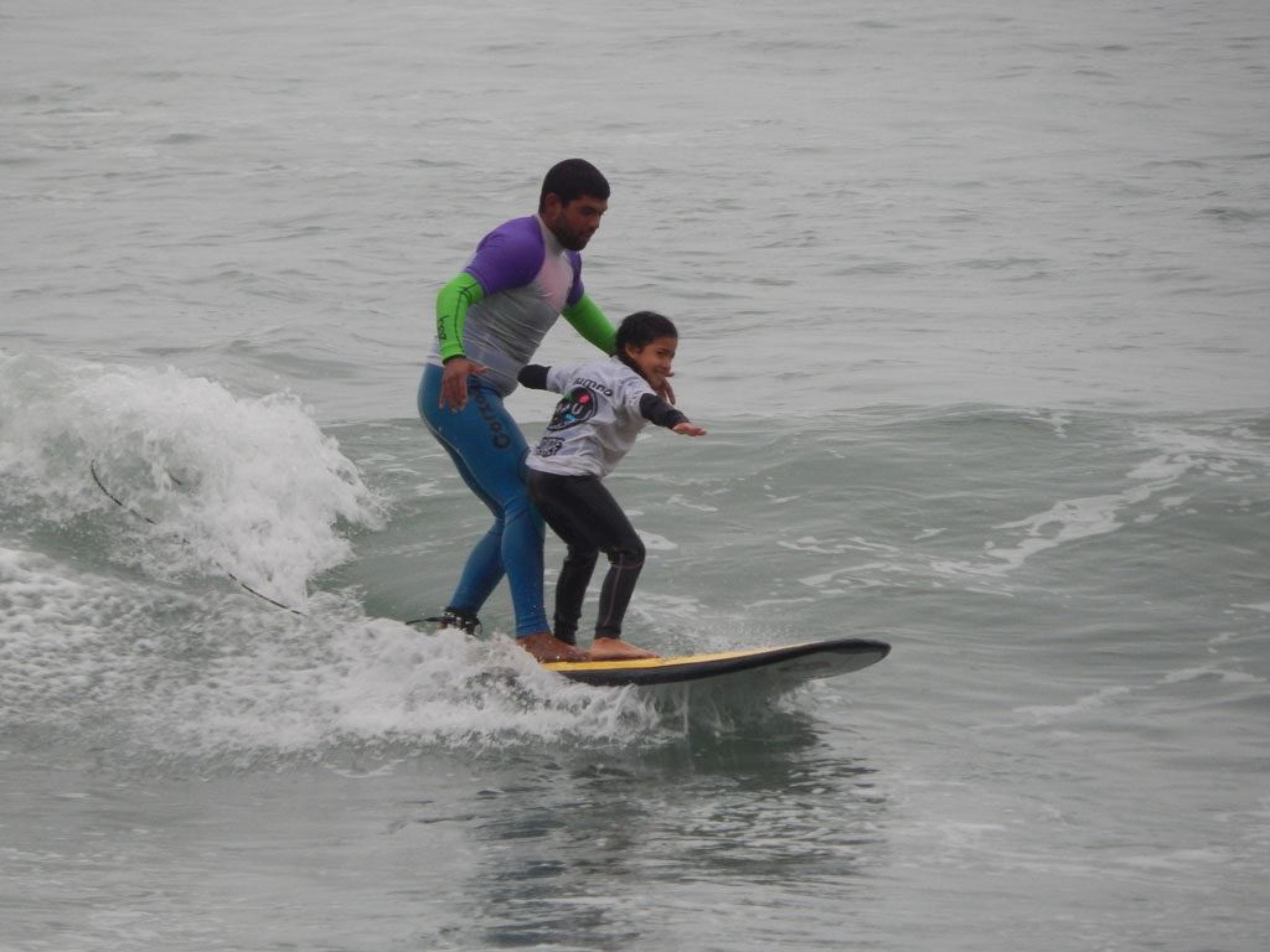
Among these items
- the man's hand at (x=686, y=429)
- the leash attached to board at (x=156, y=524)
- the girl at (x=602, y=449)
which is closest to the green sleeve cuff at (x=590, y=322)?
the girl at (x=602, y=449)

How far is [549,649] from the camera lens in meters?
6.82

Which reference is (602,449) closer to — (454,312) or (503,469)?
(503,469)

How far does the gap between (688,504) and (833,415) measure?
2421 mm

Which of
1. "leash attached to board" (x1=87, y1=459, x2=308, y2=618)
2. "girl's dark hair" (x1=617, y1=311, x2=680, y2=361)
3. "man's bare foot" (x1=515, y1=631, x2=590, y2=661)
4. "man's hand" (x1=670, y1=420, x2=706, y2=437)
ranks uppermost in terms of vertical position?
"girl's dark hair" (x1=617, y1=311, x2=680, y2=361)

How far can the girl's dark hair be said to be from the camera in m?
6.48

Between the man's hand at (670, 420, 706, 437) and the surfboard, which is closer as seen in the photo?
the man's hand at (670, 420, 706, 437)

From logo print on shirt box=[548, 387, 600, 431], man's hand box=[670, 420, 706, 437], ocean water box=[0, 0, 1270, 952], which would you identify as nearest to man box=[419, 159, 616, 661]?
logo print on shirt box=[548, 387, 600, 431]

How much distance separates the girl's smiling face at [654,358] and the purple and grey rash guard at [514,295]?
16.1 inches

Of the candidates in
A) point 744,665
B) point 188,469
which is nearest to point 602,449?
point 744,665

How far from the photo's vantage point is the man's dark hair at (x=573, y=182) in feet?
21.6

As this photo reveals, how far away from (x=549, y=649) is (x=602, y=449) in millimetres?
818

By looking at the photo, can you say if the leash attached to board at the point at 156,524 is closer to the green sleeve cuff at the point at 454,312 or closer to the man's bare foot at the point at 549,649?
the man's bare foot at the point at 549,649

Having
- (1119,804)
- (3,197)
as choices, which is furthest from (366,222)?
(1119,804)

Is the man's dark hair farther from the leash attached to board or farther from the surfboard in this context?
the leash attached to board
